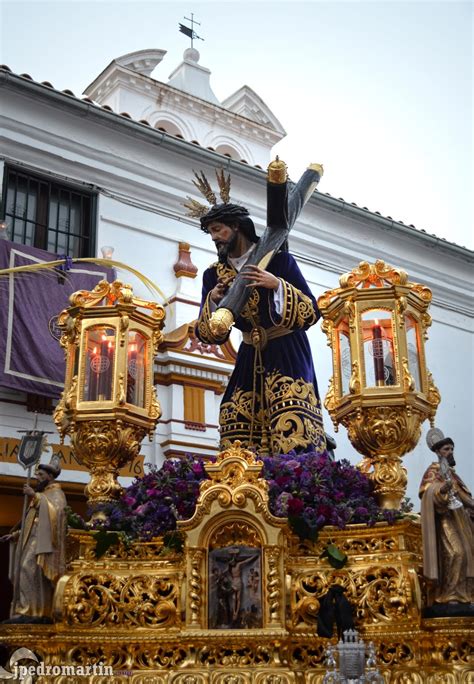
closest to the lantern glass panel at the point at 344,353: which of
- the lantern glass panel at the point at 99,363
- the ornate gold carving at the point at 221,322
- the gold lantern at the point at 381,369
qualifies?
the gold lantern at the point at 381,369

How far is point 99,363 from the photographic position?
21.9ft

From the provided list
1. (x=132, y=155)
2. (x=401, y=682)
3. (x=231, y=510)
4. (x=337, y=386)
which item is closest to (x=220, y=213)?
(x=337, y=386)

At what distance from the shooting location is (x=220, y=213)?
6891mm

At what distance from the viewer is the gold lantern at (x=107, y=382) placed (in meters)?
6.34

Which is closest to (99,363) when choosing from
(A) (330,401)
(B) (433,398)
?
(A) (330,401)

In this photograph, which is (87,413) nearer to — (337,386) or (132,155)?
(337,386)

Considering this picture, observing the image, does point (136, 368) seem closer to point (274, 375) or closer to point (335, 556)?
point (274, 375)

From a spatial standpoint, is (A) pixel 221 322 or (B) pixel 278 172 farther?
(B) pixel 278 172

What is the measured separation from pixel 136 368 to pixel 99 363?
0.31m

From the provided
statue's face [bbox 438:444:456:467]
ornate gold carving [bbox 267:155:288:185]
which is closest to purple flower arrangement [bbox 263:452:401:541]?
statue's face [bbox 438:444:456:467]

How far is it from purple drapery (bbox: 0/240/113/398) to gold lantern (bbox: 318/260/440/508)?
520 centimetres

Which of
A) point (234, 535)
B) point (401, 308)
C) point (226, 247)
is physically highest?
point (226, 247)

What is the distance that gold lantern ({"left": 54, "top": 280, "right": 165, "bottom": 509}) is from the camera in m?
6.34

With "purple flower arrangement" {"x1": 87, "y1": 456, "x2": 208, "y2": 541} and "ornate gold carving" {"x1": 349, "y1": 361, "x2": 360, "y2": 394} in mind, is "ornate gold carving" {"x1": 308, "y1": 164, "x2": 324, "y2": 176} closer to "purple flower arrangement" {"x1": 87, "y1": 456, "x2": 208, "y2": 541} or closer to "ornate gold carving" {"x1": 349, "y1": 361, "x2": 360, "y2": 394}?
"ornate gold carving" {"x1": 349, "y1": 361, "x2": 360, "y2": 394}
